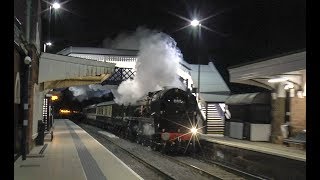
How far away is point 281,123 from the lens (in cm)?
2117

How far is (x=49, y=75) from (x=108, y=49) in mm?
27997

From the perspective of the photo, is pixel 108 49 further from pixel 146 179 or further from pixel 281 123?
pixel 146 179

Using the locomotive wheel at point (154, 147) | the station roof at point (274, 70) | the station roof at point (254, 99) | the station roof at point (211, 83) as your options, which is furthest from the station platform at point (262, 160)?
the station roof at point (211, 83)

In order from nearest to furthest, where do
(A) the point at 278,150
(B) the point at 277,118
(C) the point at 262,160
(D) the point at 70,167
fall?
(D) the point at 70,167
(C) the point at 262,160
(A) the point at 278,150
(B) the point at 277,118

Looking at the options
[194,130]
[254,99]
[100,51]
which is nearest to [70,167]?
[194,130]

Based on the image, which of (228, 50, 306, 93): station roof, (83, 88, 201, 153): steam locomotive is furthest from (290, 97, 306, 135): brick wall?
(83, 88, 201, 153): steam locomotive

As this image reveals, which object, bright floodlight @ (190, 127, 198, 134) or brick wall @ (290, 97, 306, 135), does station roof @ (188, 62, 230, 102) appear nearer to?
brick wall @ (290, 97, 306, 135)

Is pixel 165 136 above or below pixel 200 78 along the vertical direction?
below

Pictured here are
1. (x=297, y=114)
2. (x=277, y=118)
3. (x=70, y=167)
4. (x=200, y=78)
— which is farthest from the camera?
(x=200, y=78)

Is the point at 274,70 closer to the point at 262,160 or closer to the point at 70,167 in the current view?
the point at 262,160

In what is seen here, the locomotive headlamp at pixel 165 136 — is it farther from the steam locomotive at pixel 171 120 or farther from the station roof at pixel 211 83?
the station roof at pixel 211 83

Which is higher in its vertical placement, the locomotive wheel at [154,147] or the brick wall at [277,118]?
the brick wall at [277,118]

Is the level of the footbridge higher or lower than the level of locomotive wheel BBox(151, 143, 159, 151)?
higher

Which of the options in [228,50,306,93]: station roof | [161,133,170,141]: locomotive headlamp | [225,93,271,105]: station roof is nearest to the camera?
[228,50,306,93]: station roof
